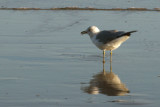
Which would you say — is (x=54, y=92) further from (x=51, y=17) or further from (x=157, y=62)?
(x=51, y=17)

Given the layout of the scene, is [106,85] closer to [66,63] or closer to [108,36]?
[66,63]

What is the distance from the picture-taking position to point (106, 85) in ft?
23.0

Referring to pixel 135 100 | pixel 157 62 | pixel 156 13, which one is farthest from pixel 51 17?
pixel 135 100

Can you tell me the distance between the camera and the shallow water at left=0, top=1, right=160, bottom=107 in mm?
6129

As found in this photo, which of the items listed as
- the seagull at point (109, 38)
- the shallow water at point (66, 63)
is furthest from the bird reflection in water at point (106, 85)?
the seagull at point (109, 38)

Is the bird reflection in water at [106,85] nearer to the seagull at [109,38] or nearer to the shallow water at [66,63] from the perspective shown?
the shallow water at [66,63]

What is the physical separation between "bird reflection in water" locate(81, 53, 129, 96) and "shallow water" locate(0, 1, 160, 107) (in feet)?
0.27

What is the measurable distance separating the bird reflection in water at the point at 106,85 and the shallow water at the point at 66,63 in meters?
0.08

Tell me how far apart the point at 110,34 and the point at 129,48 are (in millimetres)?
1368

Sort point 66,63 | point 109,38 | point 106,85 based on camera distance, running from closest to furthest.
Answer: point 106,85 < point 66,63 < point 109,38

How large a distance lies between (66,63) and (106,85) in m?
1.91

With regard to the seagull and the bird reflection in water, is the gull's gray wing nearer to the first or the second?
the seagull

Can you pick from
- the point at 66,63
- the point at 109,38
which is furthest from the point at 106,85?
the point at 109,38

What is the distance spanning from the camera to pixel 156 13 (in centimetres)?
1839
